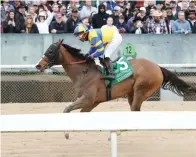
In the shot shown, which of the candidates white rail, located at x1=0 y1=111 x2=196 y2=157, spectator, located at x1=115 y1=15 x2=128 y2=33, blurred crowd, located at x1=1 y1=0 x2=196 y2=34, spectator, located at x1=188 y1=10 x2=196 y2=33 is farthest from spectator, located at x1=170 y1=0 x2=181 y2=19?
white rail, located at x1=0 y1=111 x2=196 y2=157

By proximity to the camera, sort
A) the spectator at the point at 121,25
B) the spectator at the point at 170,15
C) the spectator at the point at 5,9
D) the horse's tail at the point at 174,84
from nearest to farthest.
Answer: the horse's tail at the point at 174,84
the spectator at the point at 5,9
the spectator at the point at 121,25
the spectator at the point at 170,15

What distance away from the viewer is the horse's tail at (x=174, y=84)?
892 centimetres

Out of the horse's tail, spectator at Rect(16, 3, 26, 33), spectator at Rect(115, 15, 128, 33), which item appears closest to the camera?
the horse's tail

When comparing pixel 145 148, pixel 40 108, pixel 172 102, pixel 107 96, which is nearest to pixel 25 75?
pixel 40 108

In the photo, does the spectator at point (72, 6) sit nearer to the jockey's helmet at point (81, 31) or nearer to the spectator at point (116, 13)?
the spectator at point (116, 13)

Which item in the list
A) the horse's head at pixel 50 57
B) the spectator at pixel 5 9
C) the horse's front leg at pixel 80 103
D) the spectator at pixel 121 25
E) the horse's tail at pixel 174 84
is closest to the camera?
the horse's front leg at pixel 80 103

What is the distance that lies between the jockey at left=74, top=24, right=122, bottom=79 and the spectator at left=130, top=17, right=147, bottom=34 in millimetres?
4001

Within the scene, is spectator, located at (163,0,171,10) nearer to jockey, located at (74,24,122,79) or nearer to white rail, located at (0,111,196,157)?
jockey, located at (74,24,122,79)

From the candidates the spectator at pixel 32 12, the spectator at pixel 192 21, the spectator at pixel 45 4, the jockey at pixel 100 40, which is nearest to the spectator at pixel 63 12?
the spectator at pixel 45 4

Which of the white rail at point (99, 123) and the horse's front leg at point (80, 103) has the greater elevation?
the white rail at point (99, 123)

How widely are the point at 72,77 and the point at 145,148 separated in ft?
5.26

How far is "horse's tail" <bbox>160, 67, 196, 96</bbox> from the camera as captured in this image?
29.3 feet

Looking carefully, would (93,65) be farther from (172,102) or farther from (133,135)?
(172,102)

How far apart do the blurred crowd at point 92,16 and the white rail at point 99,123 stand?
6744mm
